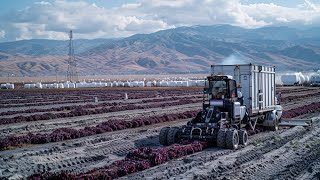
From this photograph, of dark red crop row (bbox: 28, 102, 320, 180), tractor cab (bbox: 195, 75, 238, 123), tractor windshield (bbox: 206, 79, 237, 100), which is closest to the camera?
dark red crop row (bbox: 28, 102, 320, 180)

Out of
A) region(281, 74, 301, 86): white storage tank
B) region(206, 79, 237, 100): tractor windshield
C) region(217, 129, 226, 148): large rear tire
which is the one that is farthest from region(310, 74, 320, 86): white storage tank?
region(217, 129, 226, 148): large rear tire

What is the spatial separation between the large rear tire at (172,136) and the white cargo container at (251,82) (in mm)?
3695

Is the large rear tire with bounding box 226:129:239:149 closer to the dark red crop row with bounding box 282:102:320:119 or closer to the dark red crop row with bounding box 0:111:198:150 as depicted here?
the dark red crop row with bounding box 0:111:198:150

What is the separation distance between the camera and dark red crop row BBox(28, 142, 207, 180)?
11.9 m

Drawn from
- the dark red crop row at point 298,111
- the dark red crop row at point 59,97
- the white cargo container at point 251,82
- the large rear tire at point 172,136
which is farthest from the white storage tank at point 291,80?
the large rear tire at point 172,136

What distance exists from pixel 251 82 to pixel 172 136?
5278 mm

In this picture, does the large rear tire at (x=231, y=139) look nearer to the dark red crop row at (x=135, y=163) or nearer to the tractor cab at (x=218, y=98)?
the dark red crop row at (x=135, y=163)

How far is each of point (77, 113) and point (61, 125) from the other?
5.83m

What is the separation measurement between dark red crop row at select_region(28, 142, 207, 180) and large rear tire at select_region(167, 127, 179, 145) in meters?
1.13

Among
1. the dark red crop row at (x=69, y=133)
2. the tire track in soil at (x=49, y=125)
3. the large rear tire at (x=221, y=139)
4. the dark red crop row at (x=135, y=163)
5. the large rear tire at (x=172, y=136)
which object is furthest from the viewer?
the tire track in soil at (x=49, y=125)

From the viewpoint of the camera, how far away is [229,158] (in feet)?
49.2

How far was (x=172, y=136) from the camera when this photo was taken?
17406mm

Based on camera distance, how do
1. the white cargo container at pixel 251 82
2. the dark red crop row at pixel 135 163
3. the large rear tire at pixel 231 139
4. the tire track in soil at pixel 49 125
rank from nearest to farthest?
the dark red crop row at pixel 135 163
the large rear tire at pixel 231 139
the white cargo container at pixel 251 82
the tire track in soil at pixel 49 125

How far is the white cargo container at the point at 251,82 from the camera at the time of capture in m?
20.1
